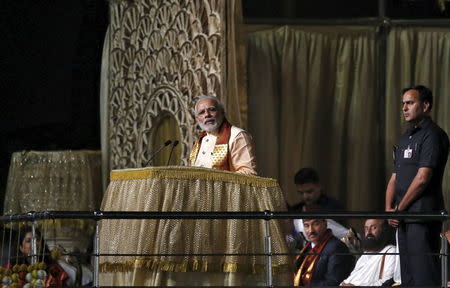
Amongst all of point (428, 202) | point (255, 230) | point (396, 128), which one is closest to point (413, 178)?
point (428, 202)

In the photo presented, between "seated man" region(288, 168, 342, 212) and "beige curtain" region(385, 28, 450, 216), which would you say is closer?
"seated man" region(288, 168, 342, 212)

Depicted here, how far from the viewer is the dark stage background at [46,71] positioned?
16.1 m

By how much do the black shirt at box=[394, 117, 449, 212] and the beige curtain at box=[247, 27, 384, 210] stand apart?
147 inches

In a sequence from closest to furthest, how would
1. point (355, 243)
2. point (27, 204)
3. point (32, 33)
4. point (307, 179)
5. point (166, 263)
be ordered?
point (166, 263) → point (355, 243) → point (307, 179) → point (27, 204) → point (32, 33)

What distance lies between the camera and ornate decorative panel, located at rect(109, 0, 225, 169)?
13102 millimetres

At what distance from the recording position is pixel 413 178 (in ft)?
31.7

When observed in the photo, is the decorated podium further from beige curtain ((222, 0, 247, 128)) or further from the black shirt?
beige curtain ((222, 0, 247, 128))

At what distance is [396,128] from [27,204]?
3.88 m

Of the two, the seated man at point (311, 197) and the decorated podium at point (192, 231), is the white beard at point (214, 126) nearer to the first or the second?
the decorated podium at point (192, 231)

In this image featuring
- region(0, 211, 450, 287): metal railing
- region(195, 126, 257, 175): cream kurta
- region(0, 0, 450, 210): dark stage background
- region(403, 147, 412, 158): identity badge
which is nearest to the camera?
region(0, 211, 450, 287): metal railing

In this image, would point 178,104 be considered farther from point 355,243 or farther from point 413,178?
point 413,178

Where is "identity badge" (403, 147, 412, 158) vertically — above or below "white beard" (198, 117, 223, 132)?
below

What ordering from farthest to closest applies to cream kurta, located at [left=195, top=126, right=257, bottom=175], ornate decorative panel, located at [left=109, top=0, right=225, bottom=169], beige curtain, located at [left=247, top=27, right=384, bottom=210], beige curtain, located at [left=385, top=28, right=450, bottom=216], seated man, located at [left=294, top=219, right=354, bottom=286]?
1. beige curtain, located at [left=247, top=27, right=384, bottom=210]
2. beige curtain, located at [left=385, top=28, right=450, bottom=216]
3. ornate decorative panel, located at [left=109, top=0, right=225, bottom=169]
4. seated man, located at [left=294, top=219, right=354, bottom=286]
5. cream kurta, located at [left=195, top=126, right=257, bottom=175]

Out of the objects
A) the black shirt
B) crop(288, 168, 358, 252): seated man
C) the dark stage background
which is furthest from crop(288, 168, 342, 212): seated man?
the dark stage background
